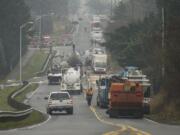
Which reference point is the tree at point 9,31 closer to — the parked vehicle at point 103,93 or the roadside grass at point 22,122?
the parked vehicle at point 103,93

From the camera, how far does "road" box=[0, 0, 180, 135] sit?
1296 inches

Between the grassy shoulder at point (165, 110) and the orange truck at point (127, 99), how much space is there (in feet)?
3.56

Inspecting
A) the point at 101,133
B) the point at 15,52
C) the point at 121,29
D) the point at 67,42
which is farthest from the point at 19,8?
the point at 101,133

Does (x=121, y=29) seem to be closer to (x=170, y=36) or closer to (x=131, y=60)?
(x=131, y=60)

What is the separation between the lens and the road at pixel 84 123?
108ft

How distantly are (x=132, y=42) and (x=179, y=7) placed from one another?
31.7 metres

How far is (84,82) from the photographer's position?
112 m

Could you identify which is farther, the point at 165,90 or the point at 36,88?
the point at 36,88

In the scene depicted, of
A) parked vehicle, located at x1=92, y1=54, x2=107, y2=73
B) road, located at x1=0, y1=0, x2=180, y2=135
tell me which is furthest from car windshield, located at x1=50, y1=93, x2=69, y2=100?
parked vehicle, located at x1=92, y1=54, x2=107, y2=73

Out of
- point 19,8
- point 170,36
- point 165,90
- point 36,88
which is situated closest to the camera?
point 170,36

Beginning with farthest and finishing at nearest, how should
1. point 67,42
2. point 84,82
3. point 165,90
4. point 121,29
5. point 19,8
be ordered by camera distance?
point 67,42 < point 19,8 < point 121,29 < point 84,82 < point 165,90

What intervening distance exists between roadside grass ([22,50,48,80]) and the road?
188 inches

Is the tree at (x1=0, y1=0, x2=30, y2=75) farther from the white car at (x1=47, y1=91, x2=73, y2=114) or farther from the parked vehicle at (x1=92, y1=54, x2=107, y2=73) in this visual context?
the white car at (x1=47, y1=91, x2=73, y2=114)

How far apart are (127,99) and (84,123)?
8223mm
